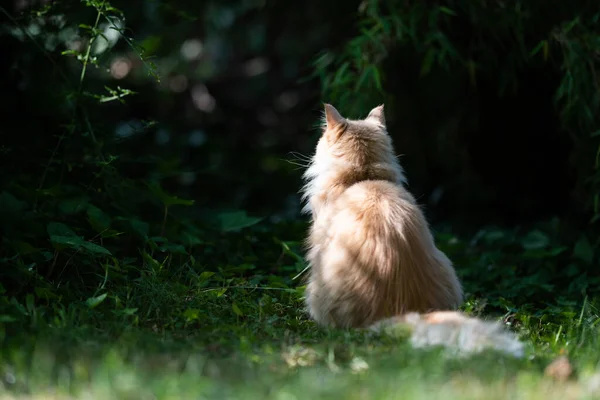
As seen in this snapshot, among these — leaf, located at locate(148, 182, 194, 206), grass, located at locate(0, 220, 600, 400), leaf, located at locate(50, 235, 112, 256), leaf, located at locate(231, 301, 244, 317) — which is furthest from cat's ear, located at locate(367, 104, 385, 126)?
leaf, located at locate(50, 235, 112, 256)

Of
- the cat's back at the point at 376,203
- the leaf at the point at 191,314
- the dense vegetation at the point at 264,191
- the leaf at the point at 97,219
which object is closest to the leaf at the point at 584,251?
the dense vegetation at the point at 264,191

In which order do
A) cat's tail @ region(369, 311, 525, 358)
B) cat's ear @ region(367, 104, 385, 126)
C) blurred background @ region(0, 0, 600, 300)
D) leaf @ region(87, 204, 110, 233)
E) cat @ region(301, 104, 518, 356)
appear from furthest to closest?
blurred background @ region(0, 0, 600, 300) < cat's ear @ region(367, 104, 385, 126) < leaf @ region(87, 204, 110, 233) < cat @ region(301, 104, 518, 356) < cat's tail @ region(369, 311, 525, 358)

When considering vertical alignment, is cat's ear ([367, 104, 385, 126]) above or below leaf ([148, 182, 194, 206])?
above

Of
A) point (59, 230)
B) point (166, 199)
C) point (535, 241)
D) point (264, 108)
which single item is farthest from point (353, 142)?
point (264, 108)

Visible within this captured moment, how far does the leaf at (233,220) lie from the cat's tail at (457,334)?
6.04 ft

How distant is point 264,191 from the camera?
27.1ft

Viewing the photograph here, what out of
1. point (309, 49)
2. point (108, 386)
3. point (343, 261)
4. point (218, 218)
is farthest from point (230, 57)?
point (108, 386)

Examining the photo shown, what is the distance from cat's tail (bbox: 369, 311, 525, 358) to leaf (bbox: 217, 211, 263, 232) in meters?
1.84

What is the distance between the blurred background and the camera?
4508 mm

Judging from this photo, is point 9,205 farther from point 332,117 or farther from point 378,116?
point 378,116

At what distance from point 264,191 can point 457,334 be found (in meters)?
5.43

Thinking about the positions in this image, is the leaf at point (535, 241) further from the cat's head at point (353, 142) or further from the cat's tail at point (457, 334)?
the cat's tail at point (457, 334)

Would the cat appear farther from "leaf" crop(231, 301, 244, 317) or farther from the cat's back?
"leaf" crop(231, 301, 244, 317)

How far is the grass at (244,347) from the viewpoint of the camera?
2.43 meters
